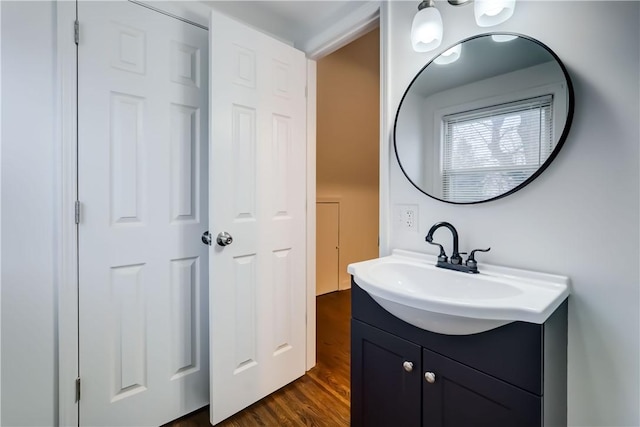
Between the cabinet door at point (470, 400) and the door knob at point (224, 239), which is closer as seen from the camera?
the cabinet door at point (470, 400)

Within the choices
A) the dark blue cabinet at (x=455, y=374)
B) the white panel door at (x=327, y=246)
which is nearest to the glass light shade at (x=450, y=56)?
the dark blue cabinet at (x=455, y=374)

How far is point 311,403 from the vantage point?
154cm

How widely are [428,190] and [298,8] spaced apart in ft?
4.02

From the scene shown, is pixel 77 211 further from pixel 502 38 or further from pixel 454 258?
pixel 502 38

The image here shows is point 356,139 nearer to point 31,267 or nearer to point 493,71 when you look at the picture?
point 493,71

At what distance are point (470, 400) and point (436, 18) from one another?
4.27 feet

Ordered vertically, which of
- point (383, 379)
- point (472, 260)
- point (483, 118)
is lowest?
point (383, 379)

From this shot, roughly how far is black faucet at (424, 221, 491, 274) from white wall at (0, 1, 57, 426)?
150 cm

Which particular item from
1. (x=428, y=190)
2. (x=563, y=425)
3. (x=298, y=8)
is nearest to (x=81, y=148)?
(x=298, y=8)

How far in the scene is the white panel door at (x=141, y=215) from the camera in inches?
46.8

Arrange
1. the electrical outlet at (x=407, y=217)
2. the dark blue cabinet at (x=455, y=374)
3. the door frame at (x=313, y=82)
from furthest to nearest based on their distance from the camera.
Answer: the door frame at (x=313, y=82), the electrical outlet at (x=407, y=217), the dark blue cabinet at (x=455, y=374)

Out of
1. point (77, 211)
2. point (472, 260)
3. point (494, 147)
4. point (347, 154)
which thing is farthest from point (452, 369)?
point (347, 154)

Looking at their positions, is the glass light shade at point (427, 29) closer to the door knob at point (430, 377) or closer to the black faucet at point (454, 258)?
the black faucet at point (454, 258)

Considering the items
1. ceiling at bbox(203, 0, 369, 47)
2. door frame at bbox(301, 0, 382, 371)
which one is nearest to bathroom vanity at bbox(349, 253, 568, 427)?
door frame at bbox(301, 0, 382, 371)
